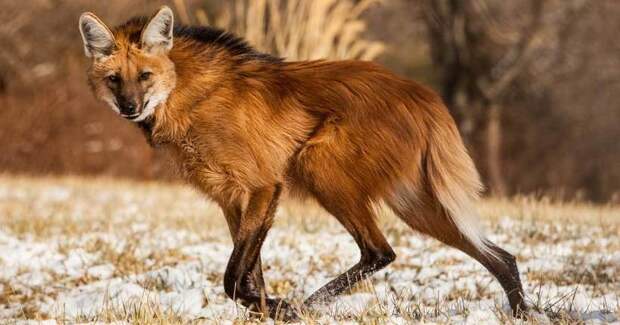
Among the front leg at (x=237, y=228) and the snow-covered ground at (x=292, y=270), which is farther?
the front leg at (x=237, y=228)

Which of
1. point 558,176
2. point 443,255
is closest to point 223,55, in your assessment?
point 443,255

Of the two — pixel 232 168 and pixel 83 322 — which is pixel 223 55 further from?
pixel 83 322

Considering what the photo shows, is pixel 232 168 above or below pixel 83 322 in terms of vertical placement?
above

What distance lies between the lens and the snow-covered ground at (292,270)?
397cm

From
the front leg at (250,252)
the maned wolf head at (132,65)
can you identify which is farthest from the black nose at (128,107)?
the front leg at (250,252)

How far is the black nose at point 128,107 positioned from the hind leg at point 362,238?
1.05 m

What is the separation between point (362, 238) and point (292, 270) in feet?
4.05

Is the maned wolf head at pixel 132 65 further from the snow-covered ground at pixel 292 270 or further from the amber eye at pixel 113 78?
the snow-covered ground at pixel 292 270

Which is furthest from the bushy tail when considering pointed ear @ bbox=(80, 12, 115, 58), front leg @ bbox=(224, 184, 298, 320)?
pointed ear @ bbox=(80, 12, 115, 58)

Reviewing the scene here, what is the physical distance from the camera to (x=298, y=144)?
4211mm

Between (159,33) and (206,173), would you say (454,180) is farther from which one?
(159,33)

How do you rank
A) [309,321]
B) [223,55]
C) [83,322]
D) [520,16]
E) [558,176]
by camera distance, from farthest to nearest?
1. [558,176]
2. [520,16]
3. [223,55]
4. [83,322]
5. [309,321]

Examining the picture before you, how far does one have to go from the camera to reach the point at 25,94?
13.5 metres

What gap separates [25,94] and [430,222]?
10.9 meters
